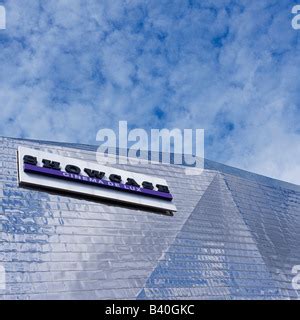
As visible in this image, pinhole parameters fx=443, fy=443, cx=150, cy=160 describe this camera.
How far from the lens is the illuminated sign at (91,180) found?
112 feet

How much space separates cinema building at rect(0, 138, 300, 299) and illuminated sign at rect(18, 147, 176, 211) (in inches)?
3.3

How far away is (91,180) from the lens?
3675 cm

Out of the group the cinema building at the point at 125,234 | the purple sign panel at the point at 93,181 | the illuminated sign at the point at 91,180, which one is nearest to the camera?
the cinema building at the point at 125,234

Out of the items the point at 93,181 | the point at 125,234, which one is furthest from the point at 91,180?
the point at 125,234

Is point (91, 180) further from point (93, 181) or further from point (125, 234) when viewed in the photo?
point (125, 234)

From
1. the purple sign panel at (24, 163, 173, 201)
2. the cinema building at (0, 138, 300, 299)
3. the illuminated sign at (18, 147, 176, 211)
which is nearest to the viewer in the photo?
the cinema building at (0, 138, 300, 299)

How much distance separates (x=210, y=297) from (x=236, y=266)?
19.2 feet

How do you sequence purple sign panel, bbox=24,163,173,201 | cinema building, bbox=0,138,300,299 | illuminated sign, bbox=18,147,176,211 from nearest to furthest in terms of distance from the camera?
cinema building, bbox=0,138,300,299 → purple sign panel, bbox=24,163,173,201 → illuminated sign, bbox=18,147,176,211

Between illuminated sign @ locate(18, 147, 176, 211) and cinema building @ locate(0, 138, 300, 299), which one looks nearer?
cinema building @ locate(0, 138, 300, 299)

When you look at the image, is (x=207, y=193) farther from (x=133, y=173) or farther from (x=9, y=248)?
(x=9, y=248)

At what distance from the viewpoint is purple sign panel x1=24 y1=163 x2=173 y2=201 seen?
3380cm

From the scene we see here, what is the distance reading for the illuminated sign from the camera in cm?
3400

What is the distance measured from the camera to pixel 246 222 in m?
46.8
